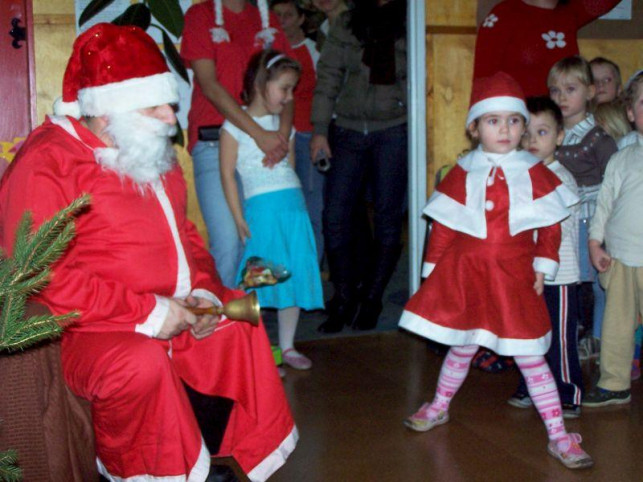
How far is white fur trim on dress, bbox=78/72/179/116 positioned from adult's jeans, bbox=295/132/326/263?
6.56 feet

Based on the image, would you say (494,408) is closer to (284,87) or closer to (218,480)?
(218,480)

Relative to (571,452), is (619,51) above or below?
above

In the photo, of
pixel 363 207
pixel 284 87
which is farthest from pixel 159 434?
pixel 363 207

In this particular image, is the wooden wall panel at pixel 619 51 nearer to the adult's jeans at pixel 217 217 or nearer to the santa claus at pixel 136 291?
the adult's jeans at pixel 217 217

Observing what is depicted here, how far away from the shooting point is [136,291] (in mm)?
2256

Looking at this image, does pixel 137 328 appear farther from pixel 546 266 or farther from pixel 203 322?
pixel 546 266

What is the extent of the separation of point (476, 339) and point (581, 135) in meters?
1.27

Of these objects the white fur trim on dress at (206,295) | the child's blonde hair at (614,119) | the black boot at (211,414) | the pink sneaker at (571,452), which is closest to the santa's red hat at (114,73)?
the white fur trim on dress at (206,295)

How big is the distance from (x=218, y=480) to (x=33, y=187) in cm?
98

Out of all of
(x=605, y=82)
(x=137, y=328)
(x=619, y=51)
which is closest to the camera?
(x=137, y=328)

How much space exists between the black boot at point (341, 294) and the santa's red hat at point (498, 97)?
1.56m

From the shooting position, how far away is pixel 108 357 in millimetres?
2000

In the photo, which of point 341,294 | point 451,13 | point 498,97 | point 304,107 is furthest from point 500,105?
point 451,13

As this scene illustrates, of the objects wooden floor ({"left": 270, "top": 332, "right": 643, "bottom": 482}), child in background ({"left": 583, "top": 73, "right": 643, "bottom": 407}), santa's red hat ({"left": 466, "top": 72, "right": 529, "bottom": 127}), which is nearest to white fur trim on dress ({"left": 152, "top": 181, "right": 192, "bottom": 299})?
wooden floor ({"left": 270, "top": 332, "right": 643, "bottom": 482})
